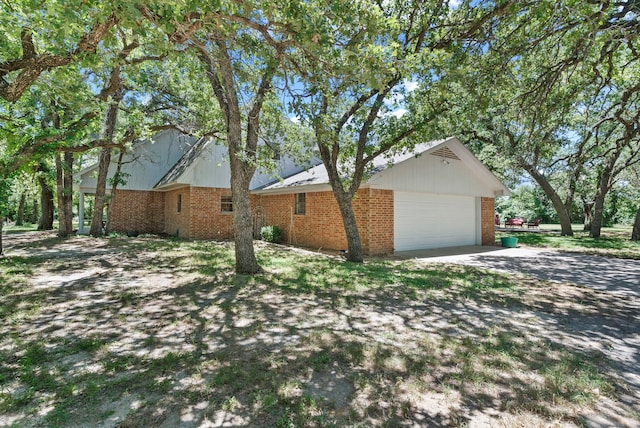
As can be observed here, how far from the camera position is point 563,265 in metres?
9.91

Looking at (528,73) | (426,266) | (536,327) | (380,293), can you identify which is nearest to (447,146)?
(528,73)

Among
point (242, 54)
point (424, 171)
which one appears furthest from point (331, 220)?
point (242, 54)

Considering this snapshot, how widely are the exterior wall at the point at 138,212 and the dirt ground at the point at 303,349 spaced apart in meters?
12.8

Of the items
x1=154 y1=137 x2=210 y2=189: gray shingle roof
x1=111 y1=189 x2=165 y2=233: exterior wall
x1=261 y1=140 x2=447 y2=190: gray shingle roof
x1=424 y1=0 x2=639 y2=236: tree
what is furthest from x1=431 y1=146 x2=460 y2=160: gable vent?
x1=111 y1=189 x2=165 y2=233: exterior wall

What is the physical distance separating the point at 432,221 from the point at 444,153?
2.83 metres

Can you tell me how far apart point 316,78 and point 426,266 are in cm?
600

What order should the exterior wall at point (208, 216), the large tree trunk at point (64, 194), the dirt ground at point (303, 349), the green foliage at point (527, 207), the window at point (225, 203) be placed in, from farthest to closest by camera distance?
1. the green foliage at point (527, 207)
2. the window at point (225, 203)
3. the exterior wall at point (208, 216)
4. the large tree trunk at point (64, 194)
5. the dirt ground at point (303, 349)

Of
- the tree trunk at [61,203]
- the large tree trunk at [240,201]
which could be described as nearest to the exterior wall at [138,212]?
the tree trunk at [61,203]

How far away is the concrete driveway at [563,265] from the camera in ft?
24.5

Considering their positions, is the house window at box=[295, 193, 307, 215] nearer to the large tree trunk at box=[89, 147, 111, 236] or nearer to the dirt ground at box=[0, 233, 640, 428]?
the dirt ground at box=[0, 233, 640, 428]

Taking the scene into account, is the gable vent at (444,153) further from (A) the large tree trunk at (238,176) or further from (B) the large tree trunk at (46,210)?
(B) the large tree trunk at (46,210)

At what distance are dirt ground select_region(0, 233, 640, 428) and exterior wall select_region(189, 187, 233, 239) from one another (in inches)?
360

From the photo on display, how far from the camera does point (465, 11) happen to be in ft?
23.8

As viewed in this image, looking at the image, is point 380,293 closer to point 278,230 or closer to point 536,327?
point 536,327
